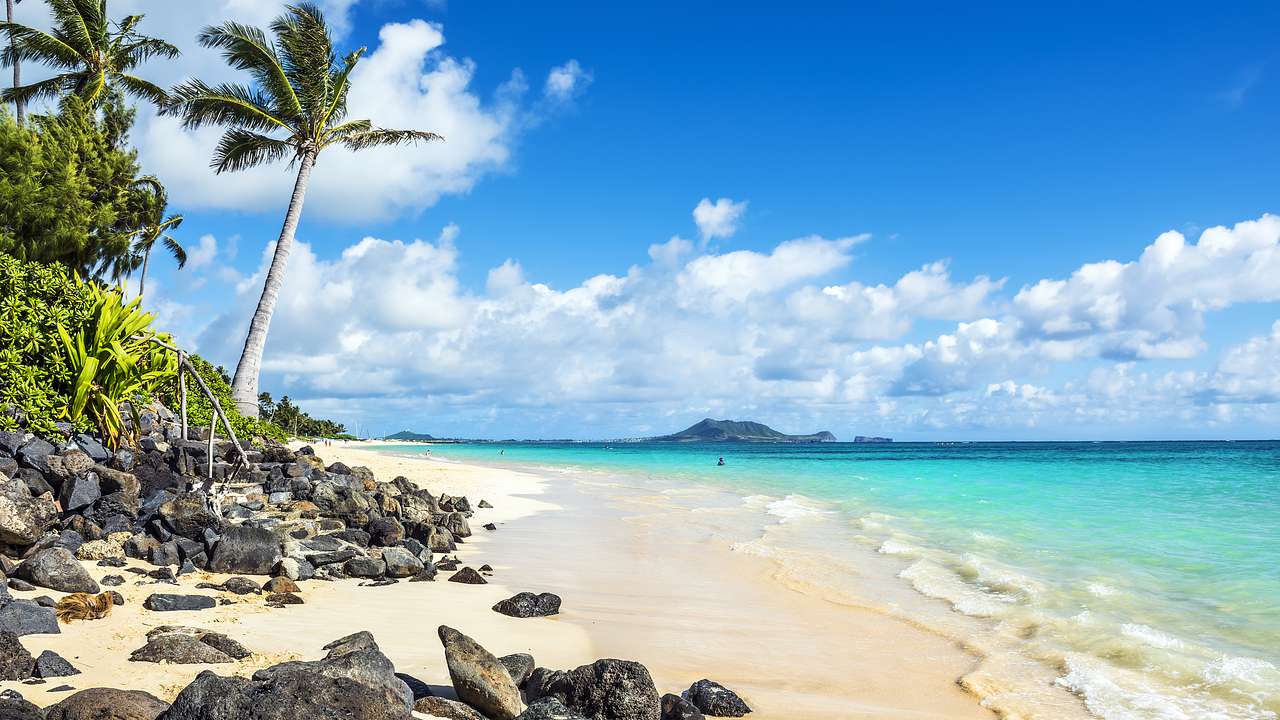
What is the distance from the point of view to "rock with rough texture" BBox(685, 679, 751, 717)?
502 cm

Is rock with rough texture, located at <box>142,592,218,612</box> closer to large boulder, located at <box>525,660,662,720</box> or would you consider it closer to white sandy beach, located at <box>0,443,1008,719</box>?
white sandy beach, located at <box>0,443,1008,719</box>

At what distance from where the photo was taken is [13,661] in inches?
177

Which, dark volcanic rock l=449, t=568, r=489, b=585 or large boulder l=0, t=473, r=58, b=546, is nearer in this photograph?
large boulder l=0, t=473, r=58, b=546

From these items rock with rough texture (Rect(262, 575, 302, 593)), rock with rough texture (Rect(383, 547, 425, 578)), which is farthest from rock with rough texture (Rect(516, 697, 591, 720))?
rock with rough texture (Rect(383, 547, 425, 578))

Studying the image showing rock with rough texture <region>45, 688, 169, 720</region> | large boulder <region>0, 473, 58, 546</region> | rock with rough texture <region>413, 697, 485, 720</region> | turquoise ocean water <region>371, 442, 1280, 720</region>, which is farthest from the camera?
large boulder <region>0, 473, 58, 546</region>

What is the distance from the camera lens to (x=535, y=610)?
7.75 m

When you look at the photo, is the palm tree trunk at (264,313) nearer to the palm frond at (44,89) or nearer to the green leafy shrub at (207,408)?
the green leafy shrub at (207,408)

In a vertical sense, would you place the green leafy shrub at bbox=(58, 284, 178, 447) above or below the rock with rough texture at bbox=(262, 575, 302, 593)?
above

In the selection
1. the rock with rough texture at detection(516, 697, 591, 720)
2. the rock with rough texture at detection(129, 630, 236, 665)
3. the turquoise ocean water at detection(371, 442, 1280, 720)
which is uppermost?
the rock with rough texture at detection(129, 630, 236, 665)

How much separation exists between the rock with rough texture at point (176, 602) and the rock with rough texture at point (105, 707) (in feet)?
9.79

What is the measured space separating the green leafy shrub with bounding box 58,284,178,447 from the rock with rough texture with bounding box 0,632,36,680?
676 cm

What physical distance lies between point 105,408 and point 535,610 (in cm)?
719

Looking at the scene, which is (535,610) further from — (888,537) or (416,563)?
(888,537)

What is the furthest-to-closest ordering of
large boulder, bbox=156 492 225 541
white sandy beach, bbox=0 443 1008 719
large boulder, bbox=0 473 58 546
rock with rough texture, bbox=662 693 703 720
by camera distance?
large boulder, bbox=156 492 225 541 < large boulder, bbox=0 473 58 546 < white sandy beach, bbox=0 443 1008 719 < rock with rough texture, bbox=662 693 703 720
